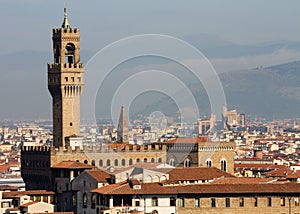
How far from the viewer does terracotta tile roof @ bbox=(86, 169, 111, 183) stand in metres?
67.6

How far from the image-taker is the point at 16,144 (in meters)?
189

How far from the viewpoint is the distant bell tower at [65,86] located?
80875 mm

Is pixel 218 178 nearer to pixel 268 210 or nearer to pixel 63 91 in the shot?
pixel 268 210

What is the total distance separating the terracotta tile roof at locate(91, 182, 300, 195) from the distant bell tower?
642 inches

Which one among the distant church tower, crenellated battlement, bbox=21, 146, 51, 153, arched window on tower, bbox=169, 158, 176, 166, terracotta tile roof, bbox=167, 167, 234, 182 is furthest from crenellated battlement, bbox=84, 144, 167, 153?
terracotta tile roof, bbox=167, 167, 234, 182

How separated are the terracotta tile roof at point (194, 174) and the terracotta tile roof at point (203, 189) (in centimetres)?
356

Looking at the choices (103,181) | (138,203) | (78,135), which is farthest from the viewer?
(78,135)

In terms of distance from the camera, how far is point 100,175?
2704 inches

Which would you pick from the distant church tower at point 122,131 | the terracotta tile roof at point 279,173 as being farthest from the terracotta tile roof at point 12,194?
the terracotta tile roof at point 279,173

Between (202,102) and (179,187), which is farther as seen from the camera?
(202,102)

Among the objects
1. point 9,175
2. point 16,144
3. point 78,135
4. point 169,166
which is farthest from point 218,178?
point 16,144

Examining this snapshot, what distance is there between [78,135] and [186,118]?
810 centimetres

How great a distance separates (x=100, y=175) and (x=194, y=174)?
4921mm

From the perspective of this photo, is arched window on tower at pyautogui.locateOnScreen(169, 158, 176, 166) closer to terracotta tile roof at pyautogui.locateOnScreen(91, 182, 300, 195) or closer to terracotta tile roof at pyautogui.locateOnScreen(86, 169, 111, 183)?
terracotta tile roof at pyautogui.locateOnScreen(86, 169, 111, 183)
